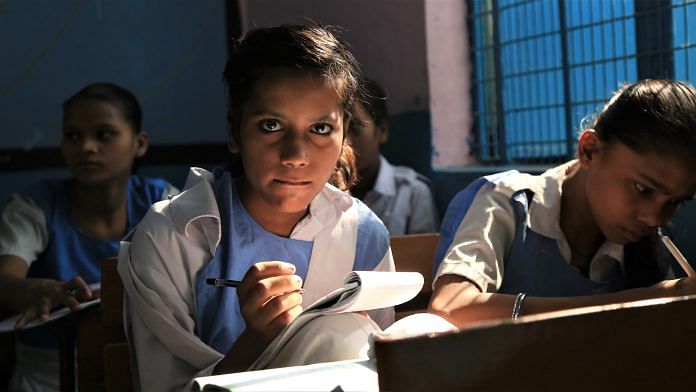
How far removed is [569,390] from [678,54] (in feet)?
5.81

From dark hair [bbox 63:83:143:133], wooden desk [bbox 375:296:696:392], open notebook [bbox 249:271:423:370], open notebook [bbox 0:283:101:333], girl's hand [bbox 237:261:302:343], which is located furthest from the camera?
dark hair [bbox 63:83:143:133]

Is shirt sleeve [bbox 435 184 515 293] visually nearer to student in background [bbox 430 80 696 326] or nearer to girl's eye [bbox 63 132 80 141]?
student in background [bbox 430 80 696 326]

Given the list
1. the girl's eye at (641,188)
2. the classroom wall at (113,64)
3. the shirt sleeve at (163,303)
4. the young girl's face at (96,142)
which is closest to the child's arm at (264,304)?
the shirt sleeve at (163,303)

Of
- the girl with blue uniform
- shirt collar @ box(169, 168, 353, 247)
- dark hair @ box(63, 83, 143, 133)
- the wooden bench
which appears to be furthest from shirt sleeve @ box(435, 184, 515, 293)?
dark hair @ box(63, 83, 143, 133)

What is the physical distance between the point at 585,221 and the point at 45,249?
1.77 m

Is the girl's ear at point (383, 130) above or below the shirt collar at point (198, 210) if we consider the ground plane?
above

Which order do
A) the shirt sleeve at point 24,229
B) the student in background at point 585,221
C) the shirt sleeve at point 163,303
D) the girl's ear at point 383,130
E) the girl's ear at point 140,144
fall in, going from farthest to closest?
the girl's ear at point 383,130
the girl's ear at point 140,144
the shirt sleeve at point 24,229
the student in background at point 585,221
the shirt sleeve at point 163,303

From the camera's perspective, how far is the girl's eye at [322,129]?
1565mm

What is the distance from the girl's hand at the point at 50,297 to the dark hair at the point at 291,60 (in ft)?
2.15

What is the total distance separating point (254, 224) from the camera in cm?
162

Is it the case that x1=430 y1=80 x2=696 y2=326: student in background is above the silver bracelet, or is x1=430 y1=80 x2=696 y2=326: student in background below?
above

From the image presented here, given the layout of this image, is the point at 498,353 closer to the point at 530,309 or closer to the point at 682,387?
the point at 682,387

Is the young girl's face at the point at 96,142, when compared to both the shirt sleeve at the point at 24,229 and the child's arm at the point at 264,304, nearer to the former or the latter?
the shirt sleeve at the point at 24,229

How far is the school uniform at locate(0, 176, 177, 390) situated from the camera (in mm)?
2629
